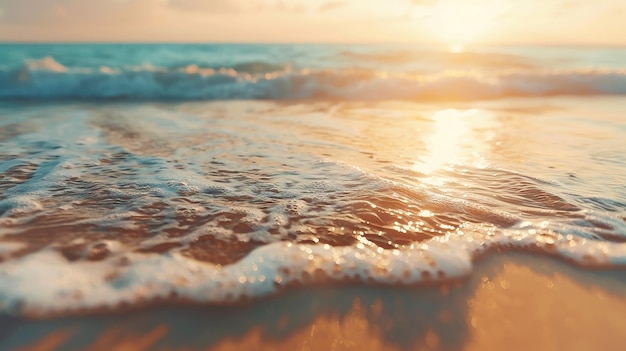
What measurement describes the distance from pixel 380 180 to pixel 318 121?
3.13m

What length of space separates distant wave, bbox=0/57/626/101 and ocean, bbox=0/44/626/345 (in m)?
2.99

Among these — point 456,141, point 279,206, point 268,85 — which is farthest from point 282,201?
point 268,85

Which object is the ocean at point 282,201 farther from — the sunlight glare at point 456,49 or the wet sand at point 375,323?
the sunlight glare at point 456,49

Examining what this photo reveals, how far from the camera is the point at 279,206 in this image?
2.96m

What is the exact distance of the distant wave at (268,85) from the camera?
393 inches

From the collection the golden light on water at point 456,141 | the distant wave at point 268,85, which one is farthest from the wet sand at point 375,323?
the distant wave at point 268,85

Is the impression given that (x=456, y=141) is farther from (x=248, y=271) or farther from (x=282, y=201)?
(x=248, y=271)

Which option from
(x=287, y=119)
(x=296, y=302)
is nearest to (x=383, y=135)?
(x=287, y=119)

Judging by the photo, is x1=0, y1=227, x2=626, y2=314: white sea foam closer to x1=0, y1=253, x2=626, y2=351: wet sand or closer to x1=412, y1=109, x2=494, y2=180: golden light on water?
x1=0, y1=253, x2=626, y2=351: wet sand

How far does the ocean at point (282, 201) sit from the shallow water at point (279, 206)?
0.01 m

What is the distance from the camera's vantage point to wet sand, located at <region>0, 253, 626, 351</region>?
5.71 ft

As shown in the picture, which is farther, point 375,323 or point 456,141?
point 456,141

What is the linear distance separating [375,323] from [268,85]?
8957mm

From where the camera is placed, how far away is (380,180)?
136 inches
